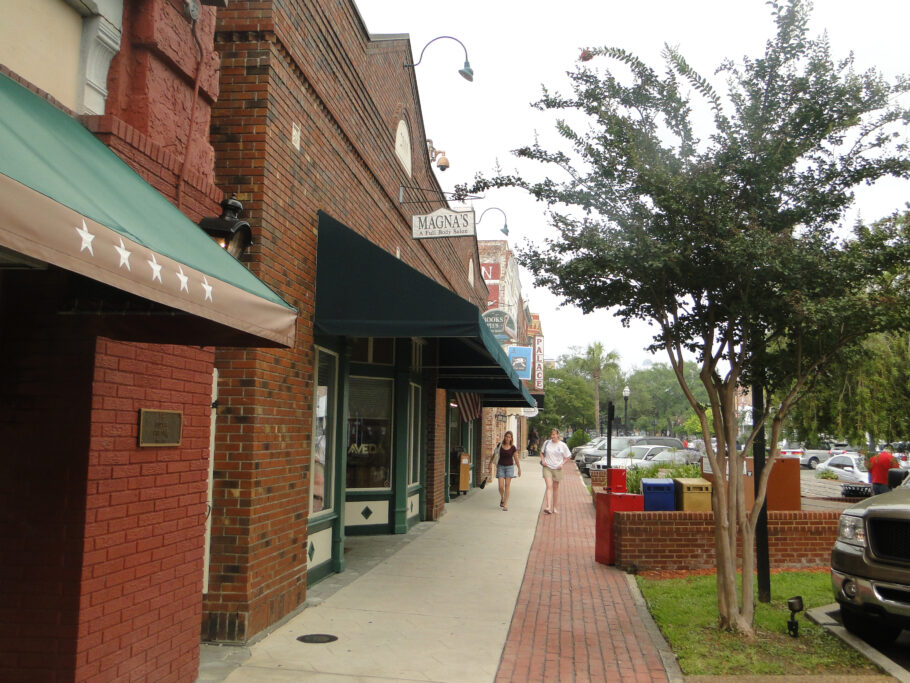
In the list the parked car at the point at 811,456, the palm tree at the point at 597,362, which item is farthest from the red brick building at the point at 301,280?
the palm tree at the point at 597,362

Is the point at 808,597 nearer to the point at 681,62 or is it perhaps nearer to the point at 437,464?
the point at 681,62

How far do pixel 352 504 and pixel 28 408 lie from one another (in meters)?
7.75

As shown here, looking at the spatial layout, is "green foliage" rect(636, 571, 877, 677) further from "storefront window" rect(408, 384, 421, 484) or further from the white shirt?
the white shirt

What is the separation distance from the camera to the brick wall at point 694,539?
933 cm

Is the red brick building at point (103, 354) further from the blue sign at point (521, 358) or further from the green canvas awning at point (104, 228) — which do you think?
the blue sign at point (521, 358)

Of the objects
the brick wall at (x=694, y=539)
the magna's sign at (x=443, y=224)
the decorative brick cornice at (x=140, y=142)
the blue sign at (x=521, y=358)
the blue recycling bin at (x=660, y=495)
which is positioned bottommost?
the brick wall at (x=694, y=539)

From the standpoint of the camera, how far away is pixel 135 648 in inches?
166

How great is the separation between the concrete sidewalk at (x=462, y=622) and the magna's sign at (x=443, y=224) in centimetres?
455

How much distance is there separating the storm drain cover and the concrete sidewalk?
0.07 m

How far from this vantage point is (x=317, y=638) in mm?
6156

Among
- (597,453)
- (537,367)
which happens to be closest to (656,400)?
(537,367)

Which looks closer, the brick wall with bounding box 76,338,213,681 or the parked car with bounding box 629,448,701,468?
the brick wall with bounding box 76,338,213,681

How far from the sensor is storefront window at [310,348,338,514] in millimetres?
7984

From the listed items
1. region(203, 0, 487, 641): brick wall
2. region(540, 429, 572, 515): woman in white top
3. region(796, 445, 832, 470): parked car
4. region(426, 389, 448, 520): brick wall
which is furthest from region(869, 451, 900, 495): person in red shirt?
region(796, 445, 832, 470): parked car
